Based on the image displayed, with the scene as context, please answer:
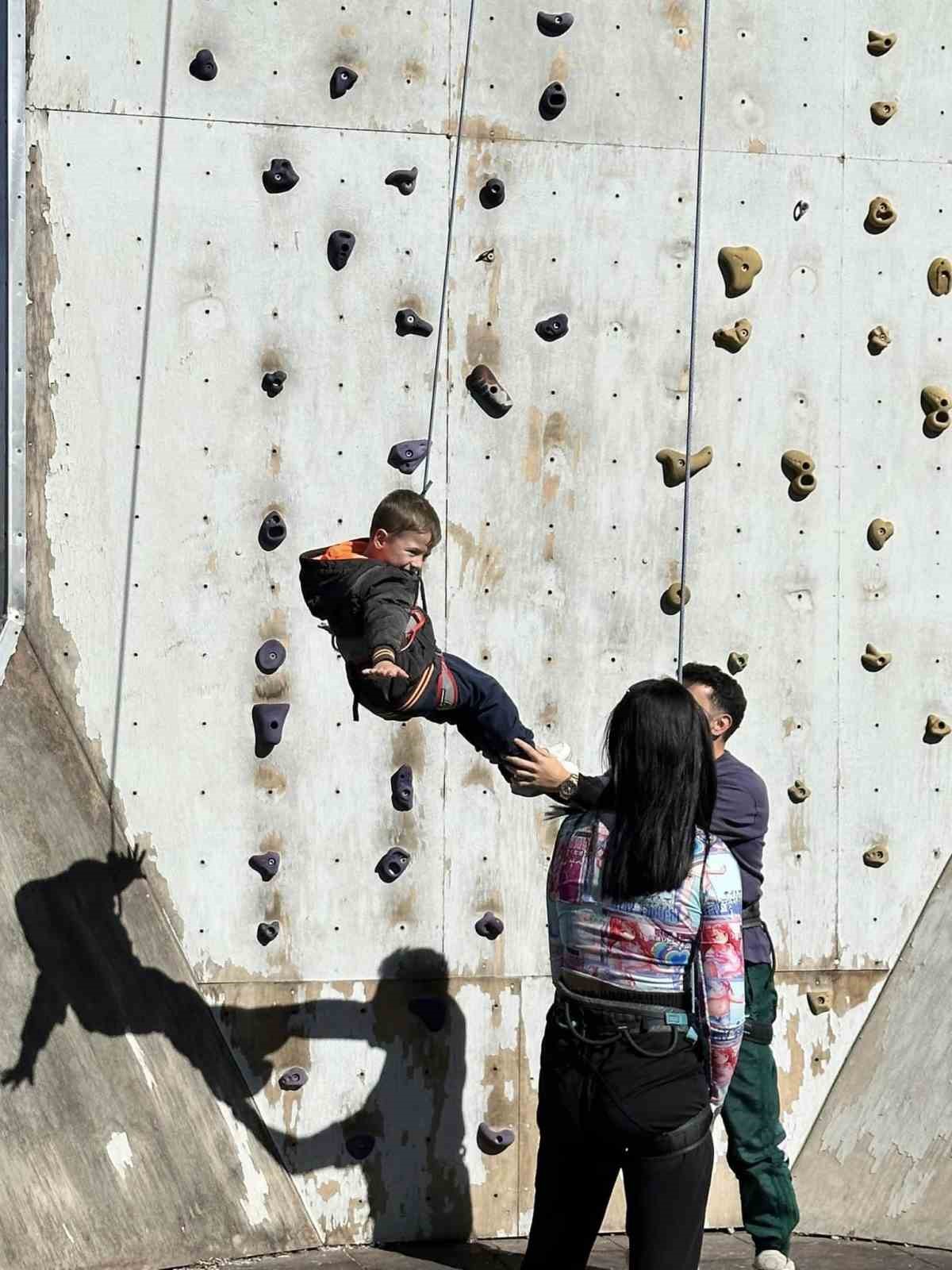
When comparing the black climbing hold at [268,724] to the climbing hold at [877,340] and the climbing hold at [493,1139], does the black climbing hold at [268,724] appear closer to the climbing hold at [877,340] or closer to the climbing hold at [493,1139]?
the climbing hold at [493,1139]

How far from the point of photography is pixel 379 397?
195 inches

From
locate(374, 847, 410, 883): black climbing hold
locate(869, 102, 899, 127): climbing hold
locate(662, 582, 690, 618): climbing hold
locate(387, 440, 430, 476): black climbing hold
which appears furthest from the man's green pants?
locate(869, 102, 899, 127): climbing hold

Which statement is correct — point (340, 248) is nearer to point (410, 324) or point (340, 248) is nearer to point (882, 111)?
point (410, 324)

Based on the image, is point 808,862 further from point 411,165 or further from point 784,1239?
point 411,165

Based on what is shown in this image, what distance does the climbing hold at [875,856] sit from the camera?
5191mm

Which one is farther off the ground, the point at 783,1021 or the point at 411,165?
the point at 411,165

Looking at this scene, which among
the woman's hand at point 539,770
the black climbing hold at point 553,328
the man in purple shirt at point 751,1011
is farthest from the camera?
the black climbing hold at point 553,328

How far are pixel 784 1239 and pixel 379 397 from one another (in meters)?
2.57

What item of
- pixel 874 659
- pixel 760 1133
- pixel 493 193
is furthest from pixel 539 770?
pixel 493 193

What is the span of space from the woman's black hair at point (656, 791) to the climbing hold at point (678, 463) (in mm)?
2145

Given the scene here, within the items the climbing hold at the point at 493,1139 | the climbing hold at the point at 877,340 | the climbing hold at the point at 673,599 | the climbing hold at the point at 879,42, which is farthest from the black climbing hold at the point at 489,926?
the climbing hold at the point at 879,42

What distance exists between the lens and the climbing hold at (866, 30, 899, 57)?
518 centimetres

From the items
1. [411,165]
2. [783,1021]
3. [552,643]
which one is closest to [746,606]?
[552,643]

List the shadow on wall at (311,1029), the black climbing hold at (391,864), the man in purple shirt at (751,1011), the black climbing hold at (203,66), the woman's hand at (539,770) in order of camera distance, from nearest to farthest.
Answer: the woman's hand at (539,770) → the man in purple shirt at (751,1011) → the shadow on wall at (311,1029) → the black climbing hold at (203,66) → the black climbing hold at (391,864)
